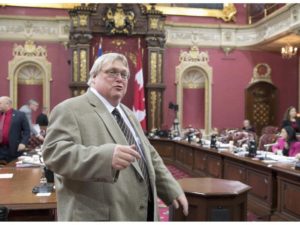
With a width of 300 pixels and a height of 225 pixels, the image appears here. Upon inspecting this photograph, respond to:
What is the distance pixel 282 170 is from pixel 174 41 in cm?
861

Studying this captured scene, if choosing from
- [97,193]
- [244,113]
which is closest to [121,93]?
[97,193]

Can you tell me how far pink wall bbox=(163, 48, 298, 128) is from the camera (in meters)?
12.7

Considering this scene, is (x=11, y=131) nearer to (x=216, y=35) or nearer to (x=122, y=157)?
(x=122, y=157)

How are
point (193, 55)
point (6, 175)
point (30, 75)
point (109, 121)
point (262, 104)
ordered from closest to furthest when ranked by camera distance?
point (109, 121), point (6, 175), point (30, 75), point (193, 55), point (262, 104)

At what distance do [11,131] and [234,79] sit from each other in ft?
30.3

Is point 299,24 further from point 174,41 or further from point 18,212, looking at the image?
point 18,212

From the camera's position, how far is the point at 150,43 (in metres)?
11.5

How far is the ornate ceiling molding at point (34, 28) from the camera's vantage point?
37.6ft

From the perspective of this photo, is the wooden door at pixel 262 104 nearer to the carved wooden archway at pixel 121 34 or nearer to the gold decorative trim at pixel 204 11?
the gold decorative trim at pixel 204 11

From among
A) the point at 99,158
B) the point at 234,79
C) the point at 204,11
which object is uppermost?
the point at 204,11

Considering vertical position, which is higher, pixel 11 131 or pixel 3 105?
pixel 3 105

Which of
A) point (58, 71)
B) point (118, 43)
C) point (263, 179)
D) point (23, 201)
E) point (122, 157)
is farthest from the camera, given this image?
point (58, 71)

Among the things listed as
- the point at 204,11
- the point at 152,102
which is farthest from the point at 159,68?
the point at 204,11

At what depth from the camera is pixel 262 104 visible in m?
13.1
